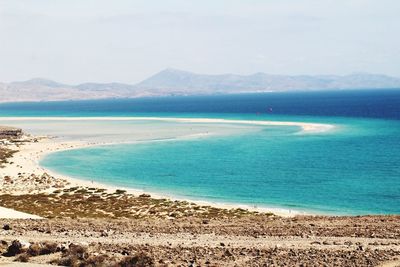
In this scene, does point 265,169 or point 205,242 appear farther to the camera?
point 265,169

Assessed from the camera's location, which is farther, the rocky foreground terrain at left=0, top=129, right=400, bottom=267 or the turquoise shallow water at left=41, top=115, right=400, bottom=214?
the turquoise shallow water at left=41, top=115, right=400, bottom=214

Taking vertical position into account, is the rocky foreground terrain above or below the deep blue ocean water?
above

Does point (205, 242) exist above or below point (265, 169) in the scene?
above

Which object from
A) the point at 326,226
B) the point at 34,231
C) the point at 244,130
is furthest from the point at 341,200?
the point at 244,130

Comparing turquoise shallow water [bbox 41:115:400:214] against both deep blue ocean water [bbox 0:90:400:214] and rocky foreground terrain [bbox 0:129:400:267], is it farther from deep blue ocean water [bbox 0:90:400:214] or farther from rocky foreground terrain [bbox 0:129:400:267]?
rocky foreground terrain [bbox 0:129:400:267]

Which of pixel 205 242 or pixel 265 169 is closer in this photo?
pixel 205 242

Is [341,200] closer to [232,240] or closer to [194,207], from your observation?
[194,207]

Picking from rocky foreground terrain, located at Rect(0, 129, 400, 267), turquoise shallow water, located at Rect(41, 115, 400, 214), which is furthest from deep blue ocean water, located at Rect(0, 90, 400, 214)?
rocky foreground terrain, located at Rect(0, 129, 400, 267)

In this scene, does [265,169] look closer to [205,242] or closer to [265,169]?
Result: [265,169]

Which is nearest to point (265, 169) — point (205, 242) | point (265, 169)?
point (265, 169)
